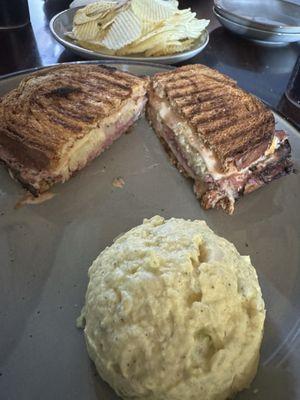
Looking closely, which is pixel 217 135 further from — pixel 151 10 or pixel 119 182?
pixel 151 10

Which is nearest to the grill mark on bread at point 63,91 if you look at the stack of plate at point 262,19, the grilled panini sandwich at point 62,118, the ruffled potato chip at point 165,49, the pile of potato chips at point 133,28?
the grilled panini sandwich at point 62,118

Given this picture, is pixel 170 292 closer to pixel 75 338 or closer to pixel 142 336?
pixel 142 336

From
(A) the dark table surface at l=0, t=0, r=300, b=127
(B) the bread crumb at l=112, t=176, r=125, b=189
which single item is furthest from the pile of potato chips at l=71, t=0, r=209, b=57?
(B) the bread crumb at l=112, t=176, r=125, b=189

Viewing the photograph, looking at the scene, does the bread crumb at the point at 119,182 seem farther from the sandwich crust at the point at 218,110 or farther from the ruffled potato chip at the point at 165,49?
the ruffled potato chip at the point at 165,49

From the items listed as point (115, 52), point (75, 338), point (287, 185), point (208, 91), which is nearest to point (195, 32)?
point (115, 52)

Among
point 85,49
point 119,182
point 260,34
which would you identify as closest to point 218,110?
point 119,182
